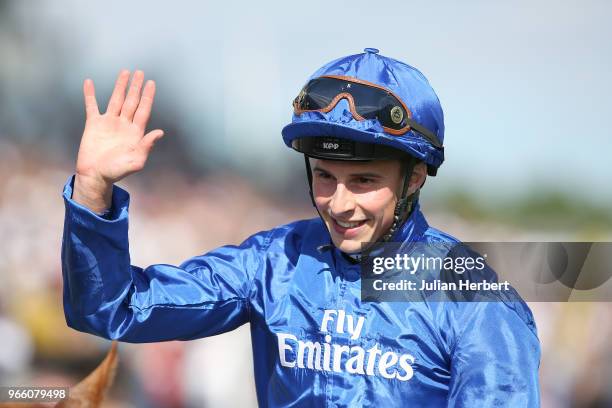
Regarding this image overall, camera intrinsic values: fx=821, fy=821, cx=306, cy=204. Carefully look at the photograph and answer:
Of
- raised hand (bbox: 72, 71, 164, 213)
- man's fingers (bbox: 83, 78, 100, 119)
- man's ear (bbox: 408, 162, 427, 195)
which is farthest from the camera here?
man's ear (bbox: 408, 162, 427, 195)

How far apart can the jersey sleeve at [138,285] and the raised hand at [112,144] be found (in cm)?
5

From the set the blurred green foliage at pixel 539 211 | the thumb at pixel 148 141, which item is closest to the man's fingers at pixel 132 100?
the thumb at pixel 148 141

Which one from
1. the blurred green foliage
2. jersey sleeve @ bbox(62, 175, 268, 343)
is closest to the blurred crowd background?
the blurred green foliage

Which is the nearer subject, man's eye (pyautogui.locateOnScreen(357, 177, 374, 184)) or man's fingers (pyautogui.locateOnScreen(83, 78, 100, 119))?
man's fingers (pyautogui.locateOnScreen(83, 78, 100, 119))

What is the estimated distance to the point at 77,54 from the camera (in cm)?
511

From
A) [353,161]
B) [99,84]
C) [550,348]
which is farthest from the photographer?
[99,84]

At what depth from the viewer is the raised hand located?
2.19 metres

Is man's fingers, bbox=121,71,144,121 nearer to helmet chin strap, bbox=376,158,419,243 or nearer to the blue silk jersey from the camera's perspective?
the blue silk jersey

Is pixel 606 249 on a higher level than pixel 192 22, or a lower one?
lower

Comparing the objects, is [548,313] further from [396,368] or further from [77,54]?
[77,54]

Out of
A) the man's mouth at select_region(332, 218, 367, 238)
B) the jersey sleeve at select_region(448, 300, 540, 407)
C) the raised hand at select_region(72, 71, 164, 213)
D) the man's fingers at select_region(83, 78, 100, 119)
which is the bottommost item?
the jersey sleeve at select_region(448, 300, 540, 407)

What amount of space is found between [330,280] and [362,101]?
55 centimetres

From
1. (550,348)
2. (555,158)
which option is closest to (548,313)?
(550,348)

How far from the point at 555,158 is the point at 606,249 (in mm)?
647
